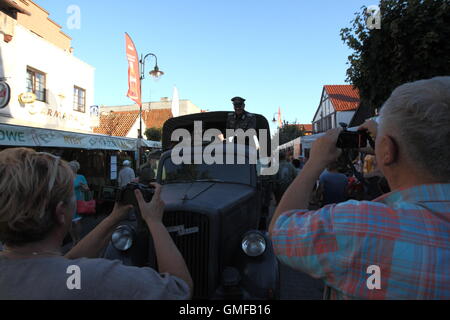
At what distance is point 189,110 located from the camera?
1689 inches

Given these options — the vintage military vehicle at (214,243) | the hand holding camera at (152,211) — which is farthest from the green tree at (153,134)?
the hand holding camera at (152,211)

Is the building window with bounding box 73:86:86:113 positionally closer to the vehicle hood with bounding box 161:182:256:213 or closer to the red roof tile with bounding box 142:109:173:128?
the vehicle hood with bounding box 161:182:256:213

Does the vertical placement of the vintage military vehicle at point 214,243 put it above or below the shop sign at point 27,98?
below

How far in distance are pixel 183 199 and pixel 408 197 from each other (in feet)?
7.75

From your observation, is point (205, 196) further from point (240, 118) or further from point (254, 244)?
point (240, 118)

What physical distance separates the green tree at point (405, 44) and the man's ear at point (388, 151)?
727 centimetres

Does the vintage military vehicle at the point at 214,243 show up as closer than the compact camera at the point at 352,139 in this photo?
No

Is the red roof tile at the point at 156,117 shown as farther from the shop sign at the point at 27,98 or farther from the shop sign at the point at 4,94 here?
the shop sign at the point at 4,94

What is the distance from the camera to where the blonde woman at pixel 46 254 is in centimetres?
94

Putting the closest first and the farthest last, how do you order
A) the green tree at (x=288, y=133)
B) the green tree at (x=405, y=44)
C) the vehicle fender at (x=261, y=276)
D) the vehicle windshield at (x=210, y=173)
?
1. the vehicle fender at (x=261, y=276)
2. the vehicle windshield at (x=210, y=173)
3. the green tree at (x=405, y=44)
4. the green tree at (x=288, y=133)

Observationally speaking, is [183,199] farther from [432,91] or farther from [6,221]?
[432,91]

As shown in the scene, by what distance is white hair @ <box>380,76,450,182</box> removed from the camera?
0.82m

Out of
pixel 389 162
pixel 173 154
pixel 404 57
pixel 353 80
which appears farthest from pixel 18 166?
pixel 353 80

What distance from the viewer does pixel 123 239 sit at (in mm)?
3125
